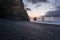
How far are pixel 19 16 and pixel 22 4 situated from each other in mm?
1060

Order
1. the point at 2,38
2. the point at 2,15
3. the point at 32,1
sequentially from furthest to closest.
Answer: the point at 32,1 → the point at 2,15 → the point at 2,38

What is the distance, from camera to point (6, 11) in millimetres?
8500

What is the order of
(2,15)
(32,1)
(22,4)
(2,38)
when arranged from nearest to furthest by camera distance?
(2,38) < (2,15) < (22,4) < (32,1)

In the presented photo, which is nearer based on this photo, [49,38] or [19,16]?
[49,38]

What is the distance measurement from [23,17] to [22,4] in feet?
3.38

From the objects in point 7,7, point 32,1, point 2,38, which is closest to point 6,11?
point 7,7

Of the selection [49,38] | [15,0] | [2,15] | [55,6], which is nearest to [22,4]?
[15,0]

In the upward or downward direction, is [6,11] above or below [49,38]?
above

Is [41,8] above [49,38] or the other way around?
above

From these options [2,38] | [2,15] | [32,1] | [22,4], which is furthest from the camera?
[32,1]

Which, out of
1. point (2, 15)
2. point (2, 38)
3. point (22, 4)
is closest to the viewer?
point (2, 38)

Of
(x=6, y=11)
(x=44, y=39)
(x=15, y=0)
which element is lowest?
(x=44, y=39)

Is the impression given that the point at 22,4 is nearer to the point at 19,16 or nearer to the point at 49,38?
the point at 19,16

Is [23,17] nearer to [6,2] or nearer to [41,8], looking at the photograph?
[6,2]
